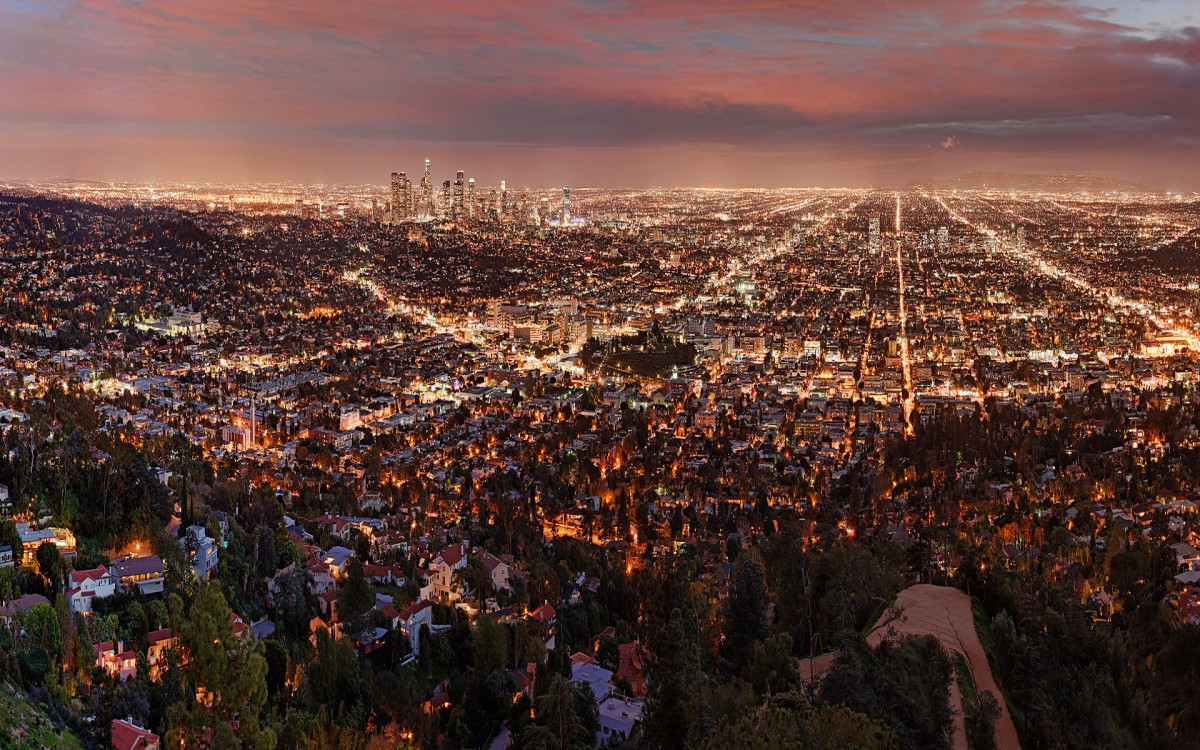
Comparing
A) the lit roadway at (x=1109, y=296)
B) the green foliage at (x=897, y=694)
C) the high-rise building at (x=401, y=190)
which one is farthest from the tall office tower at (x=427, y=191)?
the green foliage at (x=897, y=694)

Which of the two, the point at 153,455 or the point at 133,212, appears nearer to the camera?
the point at 153,455

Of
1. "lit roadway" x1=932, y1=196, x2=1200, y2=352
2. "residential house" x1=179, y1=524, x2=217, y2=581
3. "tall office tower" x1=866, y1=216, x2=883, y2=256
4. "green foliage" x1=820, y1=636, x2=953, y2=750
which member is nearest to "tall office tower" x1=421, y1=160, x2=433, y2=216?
"tall office tower" x1=866, y1=216, x2=883, y2=256

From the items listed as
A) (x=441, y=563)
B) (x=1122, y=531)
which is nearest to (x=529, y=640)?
(x=441, y=563)

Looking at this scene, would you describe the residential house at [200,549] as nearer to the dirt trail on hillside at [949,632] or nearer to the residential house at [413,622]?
the residential house at [413,622]

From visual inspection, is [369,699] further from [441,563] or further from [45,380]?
[45,380]

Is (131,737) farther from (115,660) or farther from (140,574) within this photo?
(140,574)

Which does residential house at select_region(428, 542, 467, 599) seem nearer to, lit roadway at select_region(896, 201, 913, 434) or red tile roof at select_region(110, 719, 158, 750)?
red tile roof at select_region(110, 719, 158, 750)

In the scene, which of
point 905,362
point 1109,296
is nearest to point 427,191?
point 1109,296
